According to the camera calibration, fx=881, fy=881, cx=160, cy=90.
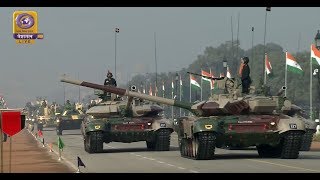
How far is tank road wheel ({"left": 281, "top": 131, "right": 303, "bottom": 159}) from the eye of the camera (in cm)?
2914

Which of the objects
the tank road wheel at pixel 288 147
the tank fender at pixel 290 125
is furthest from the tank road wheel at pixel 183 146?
the tank fender at pixel 290 125

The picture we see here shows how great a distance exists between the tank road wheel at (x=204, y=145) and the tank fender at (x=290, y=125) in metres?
2.28

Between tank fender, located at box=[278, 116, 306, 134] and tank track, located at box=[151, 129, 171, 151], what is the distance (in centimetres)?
878

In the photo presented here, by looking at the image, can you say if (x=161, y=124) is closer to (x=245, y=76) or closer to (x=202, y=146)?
(x=245, y=76)

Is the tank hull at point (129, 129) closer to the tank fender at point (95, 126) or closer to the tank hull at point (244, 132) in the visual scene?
the tank fender at point (95, 126)

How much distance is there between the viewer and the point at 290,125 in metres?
28.9

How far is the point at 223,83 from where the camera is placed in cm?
3206

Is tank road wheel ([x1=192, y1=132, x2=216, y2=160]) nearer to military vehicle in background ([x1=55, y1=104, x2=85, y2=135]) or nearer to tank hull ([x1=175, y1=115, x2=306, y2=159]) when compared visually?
tank hull ([x1=175, y1=115, x2=306, y2=159])

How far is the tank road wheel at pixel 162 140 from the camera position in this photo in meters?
37.2

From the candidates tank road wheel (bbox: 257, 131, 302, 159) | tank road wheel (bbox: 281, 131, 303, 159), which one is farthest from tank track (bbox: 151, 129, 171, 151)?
tank road wheel (bbox: 281, 131, 303, 159)
